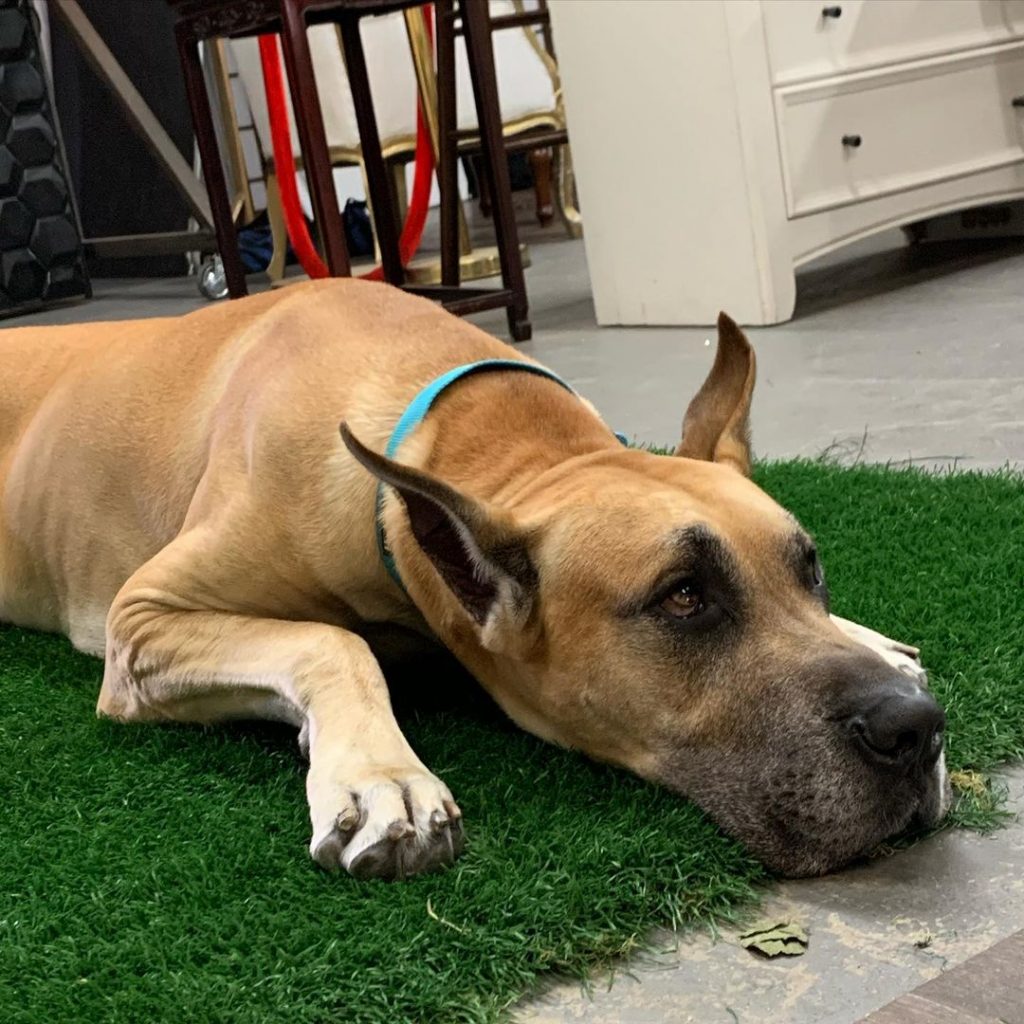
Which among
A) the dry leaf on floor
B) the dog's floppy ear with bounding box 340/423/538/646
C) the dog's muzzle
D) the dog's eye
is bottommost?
the dry leaf on floor

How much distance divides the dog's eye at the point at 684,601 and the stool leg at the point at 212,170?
3787 millimetres

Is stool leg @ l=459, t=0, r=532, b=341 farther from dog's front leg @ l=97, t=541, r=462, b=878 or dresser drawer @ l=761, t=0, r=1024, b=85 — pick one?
dog's front leg @ l=97, t=541, r=462, b=878

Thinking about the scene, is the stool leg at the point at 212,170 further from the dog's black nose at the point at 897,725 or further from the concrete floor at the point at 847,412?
the dog's black nose at the point at 897,725

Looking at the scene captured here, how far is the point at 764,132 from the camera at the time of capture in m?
4.52

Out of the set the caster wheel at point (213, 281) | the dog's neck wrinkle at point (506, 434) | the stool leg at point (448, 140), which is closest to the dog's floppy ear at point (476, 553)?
the dog's neck wrinkle at point (506, 434)

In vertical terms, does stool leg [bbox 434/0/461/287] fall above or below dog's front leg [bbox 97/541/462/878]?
above

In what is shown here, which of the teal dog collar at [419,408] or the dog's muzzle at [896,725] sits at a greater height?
the teal dog collar at [419,408]

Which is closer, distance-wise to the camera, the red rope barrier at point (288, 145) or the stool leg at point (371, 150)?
the stool leg at point (371, 150)

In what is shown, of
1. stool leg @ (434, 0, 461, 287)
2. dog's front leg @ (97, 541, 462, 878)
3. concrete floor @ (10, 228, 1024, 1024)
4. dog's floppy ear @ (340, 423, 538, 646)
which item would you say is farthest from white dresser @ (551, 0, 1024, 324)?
dog's floppy ear @ (340, 423, 538, 646)

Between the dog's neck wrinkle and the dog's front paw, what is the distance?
0.40 m

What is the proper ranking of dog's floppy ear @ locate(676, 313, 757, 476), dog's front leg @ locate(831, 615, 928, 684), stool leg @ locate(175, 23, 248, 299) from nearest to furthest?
1. dog's front leg @ locate(831, 615, 928, 684)
2. dog's floppy ear @ locate(676, 313, 757, 476)
3. stool leg @ locate(175, 23, 248, 299)

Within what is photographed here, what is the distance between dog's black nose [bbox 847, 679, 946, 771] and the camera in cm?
145

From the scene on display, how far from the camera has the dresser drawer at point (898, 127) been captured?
461cm

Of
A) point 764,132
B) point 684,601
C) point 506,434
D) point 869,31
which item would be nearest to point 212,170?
point 764,132
